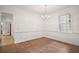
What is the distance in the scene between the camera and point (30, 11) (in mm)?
2381

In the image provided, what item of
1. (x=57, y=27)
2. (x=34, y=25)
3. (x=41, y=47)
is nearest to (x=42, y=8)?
(x=34, y=25)

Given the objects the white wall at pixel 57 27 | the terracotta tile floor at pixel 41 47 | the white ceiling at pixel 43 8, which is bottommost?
the terracotta tile floor at pixel 41 47

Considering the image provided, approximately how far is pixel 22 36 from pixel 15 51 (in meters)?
0.32

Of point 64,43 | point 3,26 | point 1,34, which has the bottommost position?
point 64,43

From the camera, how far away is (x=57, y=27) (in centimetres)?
236

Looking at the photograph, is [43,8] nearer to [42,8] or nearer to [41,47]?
[42,8]

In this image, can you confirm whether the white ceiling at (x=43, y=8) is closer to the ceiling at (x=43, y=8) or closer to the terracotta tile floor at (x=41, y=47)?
the ceiling at (x=43, y=8)

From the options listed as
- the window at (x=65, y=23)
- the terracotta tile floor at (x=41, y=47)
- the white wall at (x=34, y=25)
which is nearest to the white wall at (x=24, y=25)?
the white wall at (x=34, y=25)

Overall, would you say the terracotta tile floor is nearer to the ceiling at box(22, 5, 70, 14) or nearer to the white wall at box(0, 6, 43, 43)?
the white wall at box(0, 6, 43, 43)

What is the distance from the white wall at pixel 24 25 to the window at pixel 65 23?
1.35ft

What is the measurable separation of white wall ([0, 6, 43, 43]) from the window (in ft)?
1.35

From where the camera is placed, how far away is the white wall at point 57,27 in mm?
2318
